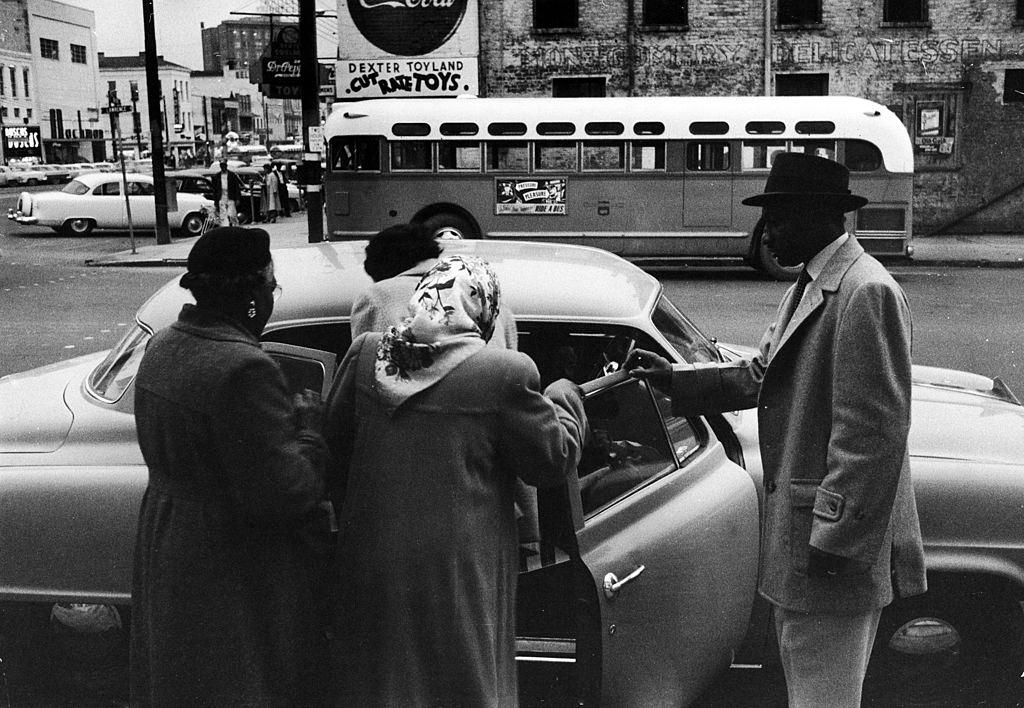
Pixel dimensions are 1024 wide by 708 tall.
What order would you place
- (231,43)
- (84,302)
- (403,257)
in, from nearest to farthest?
(403,257), (84,302), (231,43)

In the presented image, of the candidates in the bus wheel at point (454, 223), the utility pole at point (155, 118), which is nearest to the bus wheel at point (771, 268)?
the bus wheel at point (454, 223)

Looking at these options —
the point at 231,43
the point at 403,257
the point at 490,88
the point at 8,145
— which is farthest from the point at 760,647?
the point at 231,43

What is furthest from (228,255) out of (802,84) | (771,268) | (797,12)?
(797,12)

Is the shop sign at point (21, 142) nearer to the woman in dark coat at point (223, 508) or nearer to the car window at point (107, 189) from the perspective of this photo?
the car window at point (107, 189)

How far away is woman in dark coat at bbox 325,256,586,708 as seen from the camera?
2.50 meters

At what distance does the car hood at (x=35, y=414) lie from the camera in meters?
3.72

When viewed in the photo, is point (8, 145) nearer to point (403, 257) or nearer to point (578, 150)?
point (578, 150)

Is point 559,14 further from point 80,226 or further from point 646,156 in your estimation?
point 80,226

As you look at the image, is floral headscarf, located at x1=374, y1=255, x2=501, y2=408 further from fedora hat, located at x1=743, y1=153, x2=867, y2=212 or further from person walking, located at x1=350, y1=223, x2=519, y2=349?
fedora hat, located at x1=743, y1=153, x2=867, y2=212

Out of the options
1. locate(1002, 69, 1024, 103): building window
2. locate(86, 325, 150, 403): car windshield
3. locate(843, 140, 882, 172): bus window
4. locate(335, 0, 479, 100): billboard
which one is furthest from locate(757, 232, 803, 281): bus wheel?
locate(86, 325, 150, 403): car windshield

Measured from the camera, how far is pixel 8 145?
7425 cm

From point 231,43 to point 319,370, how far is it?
187 meters

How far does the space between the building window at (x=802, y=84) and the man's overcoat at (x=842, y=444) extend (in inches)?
885

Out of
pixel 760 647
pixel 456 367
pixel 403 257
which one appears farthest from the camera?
pixel 403 257
